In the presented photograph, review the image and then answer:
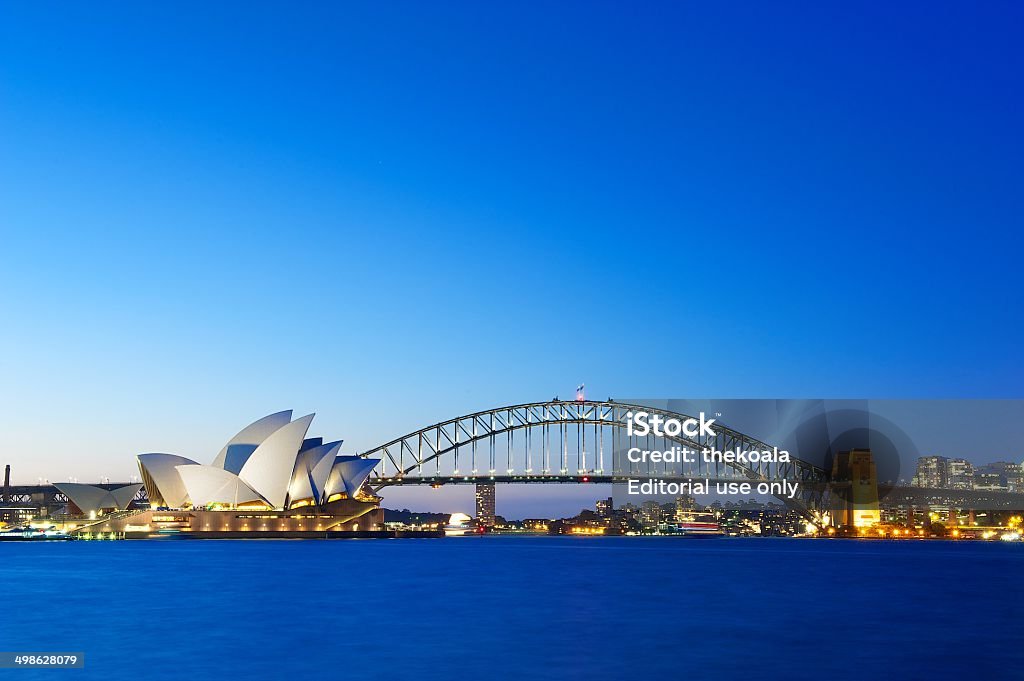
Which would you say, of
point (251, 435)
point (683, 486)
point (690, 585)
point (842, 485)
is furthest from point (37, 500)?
point (690, 585)

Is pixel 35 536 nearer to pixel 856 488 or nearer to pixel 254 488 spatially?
pixel 254 488

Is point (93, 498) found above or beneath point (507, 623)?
above

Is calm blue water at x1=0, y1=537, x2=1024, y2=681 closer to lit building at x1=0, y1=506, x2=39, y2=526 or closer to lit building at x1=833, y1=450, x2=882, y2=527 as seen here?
lit building at x1=833, y1=450, x2=882, y2=527

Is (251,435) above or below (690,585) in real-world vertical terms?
above

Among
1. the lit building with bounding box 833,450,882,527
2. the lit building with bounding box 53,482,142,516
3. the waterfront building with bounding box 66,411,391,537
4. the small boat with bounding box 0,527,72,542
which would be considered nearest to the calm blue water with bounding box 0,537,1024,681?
the waterfront building with bounding box 66,411,391,537

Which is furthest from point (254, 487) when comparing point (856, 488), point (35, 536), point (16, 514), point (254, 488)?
point (856, 488)

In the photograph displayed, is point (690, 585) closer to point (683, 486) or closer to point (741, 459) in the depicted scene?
point (683, 486)
